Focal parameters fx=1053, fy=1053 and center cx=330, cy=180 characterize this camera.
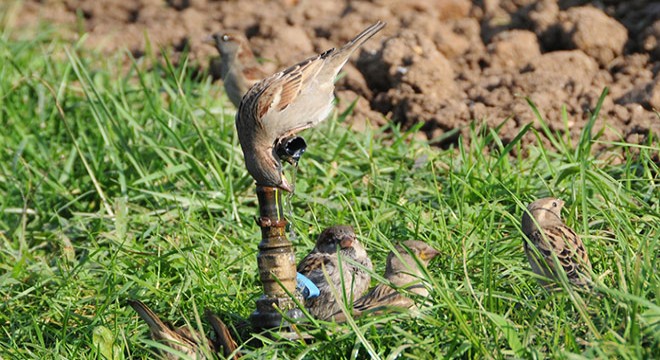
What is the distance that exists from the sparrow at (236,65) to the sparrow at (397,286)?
108 inches

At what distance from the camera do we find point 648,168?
5406 mm

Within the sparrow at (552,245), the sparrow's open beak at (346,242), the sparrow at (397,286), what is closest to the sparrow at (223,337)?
the sparrow at (397,286)

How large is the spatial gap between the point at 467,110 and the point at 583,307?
3084mm

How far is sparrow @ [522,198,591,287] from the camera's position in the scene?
4.23m

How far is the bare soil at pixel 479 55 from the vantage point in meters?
6.47

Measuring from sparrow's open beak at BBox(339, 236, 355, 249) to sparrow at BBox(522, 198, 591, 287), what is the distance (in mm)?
816

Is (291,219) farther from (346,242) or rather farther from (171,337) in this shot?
(171,337)

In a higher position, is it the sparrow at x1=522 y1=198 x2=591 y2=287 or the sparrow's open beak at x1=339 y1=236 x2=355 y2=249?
the sparrow at x1=522 y1=198 x2=591 y2=287

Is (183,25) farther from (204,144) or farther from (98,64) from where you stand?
(204,144)

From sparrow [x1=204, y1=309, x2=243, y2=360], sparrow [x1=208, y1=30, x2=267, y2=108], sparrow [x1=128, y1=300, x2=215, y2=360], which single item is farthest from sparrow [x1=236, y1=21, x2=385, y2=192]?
sparrow [x1=208, y1=30, x2=267, y2=108]

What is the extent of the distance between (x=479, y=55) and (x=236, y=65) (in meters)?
1.72

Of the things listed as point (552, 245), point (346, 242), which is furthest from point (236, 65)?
point (552, 245)

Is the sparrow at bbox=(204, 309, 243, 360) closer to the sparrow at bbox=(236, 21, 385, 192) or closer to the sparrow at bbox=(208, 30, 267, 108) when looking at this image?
the sparrow at bbox=(236, 21, 385, 192)

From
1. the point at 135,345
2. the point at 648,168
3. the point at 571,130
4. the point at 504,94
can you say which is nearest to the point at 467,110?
the point at 504,94
